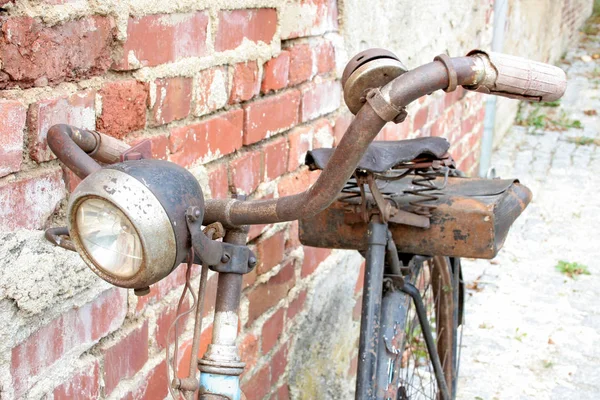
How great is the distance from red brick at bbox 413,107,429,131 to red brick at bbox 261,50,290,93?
3.90ft

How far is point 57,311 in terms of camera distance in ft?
4.42

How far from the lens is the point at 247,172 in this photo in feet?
6.42

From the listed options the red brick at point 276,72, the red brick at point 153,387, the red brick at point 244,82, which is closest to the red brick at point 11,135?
the red brick at point 153,387

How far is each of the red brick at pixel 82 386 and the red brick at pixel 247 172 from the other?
0.59 metres

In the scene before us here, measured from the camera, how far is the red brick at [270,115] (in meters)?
1.94

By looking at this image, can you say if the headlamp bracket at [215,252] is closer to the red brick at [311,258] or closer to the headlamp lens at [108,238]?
the headlamp lens at [108,238]

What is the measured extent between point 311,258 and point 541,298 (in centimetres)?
174

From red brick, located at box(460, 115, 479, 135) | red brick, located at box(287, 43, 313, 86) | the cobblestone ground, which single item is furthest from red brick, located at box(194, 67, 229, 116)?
red brick, located at box(460, 115, 479, 135)

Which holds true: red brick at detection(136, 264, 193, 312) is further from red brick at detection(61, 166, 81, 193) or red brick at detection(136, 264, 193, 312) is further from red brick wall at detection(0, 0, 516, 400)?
red brick at detection(61, 166, 81, 193)

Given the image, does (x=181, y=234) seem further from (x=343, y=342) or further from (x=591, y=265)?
(x=591, y=265)

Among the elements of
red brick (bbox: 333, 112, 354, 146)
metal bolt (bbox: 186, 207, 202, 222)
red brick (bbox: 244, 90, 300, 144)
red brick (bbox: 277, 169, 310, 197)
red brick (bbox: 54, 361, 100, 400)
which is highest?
red brick (bbox: 333, 112, 354, 146)

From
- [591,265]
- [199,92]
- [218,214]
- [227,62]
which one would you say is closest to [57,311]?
[218,214]

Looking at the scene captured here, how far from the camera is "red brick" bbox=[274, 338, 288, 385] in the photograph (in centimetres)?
227

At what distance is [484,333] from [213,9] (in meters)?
2.24
